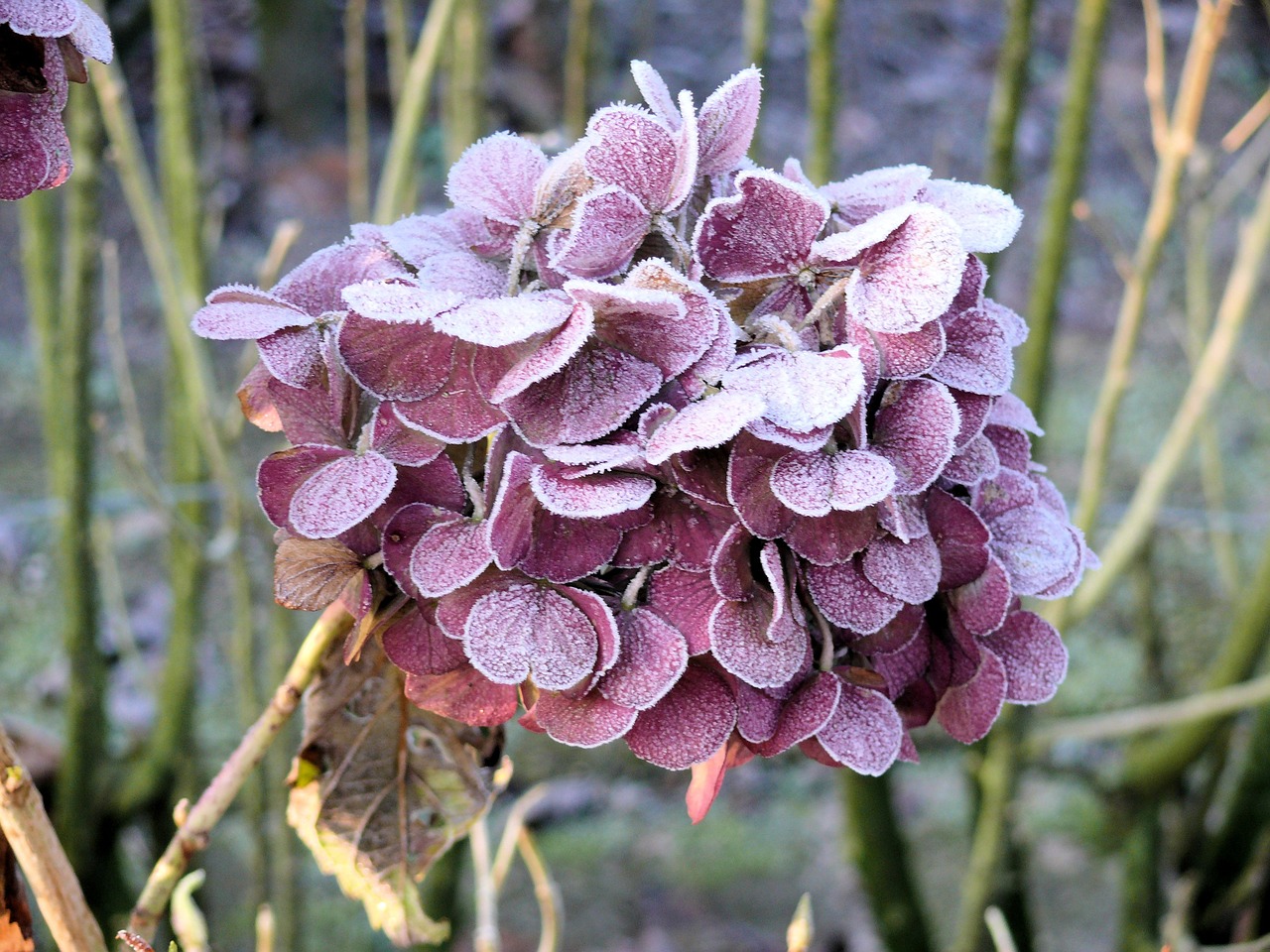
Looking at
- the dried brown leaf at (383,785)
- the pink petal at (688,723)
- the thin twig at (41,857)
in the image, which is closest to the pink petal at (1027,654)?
the pink petal at (688,723)

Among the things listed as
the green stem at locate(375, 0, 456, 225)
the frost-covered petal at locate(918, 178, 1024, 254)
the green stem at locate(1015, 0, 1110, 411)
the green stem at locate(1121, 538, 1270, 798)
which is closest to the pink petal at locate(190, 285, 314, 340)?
the frost-covered petal at locate(918, 178, 1024, 254)

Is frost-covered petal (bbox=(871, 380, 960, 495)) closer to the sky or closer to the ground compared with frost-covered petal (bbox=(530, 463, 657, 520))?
closer to the sky

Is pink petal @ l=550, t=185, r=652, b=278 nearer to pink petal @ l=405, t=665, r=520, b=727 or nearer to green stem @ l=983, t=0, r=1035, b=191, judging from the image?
pink petal @ l=405, t=665, r=520, b=727

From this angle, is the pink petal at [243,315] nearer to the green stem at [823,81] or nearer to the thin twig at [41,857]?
the thin twig at [41,857]

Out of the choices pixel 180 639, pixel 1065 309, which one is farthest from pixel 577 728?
pixel 1065 309

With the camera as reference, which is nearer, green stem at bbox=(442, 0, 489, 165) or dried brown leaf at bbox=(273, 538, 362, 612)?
dried brown leaf at bbox=(273, 538, 362, 612)

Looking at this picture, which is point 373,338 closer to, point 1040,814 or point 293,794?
point 293,794

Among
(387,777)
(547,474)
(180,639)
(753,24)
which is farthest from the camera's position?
(180,639)
